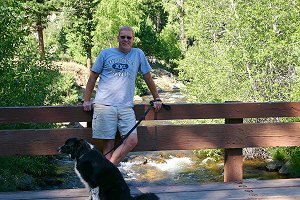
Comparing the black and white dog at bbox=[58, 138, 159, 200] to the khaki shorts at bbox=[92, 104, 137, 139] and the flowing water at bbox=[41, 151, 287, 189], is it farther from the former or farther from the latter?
the flowing water at bbox=[41, 151, 287, 189]

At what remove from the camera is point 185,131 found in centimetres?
516

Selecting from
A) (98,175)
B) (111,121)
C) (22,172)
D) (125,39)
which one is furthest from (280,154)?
(98,175)

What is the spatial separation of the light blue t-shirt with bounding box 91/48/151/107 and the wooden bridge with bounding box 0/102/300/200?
1.19 ft

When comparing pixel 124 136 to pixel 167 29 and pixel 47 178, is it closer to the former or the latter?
pixel 47 178

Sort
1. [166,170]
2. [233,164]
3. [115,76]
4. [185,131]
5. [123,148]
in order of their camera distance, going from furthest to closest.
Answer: [166,170] < [233,164] < [185,131] < [123,148] < [115,76]

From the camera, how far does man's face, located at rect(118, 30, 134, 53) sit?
4781 millimetres

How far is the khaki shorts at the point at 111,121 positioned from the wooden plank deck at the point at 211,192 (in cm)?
67

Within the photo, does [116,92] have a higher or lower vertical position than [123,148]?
higher

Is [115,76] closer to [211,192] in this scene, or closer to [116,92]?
[116,92]

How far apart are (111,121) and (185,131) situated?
931 millimetres

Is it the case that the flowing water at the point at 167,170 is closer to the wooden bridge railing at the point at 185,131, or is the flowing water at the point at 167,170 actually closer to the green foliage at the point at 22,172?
the green foliage at the point at 22,172

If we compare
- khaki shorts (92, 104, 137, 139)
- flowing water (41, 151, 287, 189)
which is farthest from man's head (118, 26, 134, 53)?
flowing water (41, 151, 287, 189)

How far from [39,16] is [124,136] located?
23.2m

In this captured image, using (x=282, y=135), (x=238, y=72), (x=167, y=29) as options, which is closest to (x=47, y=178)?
(x=238, y=72)
